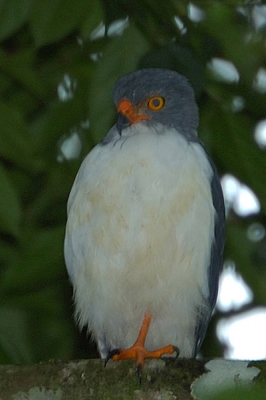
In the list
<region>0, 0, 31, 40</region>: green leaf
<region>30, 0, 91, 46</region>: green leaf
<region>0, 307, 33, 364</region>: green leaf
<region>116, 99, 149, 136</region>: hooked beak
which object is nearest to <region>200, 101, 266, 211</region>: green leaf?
<region>116, 99, 149, 136</region>: hooked beak

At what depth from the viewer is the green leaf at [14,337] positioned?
343 cm

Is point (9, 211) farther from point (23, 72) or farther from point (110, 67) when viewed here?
point (23, 72)

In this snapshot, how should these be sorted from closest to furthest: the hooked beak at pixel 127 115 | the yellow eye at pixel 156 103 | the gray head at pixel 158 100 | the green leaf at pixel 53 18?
the green leaf at pixel 53 18
the hooked beak at pixel 127 115
the gray head at pixel 158 100
the yellow eye at pixel 156 103

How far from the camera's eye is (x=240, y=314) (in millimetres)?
5277

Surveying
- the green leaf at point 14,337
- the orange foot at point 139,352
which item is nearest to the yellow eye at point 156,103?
the orange foot at point 139,352

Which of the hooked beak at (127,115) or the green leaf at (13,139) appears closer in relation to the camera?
the green leaf at (13,139)

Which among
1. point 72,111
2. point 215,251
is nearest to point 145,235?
point 215,251

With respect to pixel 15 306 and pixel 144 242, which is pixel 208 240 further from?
pixel 15 306

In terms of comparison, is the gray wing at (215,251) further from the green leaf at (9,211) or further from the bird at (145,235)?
the green leaf at (9,211)

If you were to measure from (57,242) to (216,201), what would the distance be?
2.81ft

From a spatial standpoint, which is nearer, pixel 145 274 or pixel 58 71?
pixel 145 274

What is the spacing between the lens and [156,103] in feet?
14.2

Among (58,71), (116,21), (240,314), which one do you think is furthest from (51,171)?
(240,314)

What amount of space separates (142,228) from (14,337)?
800mm
